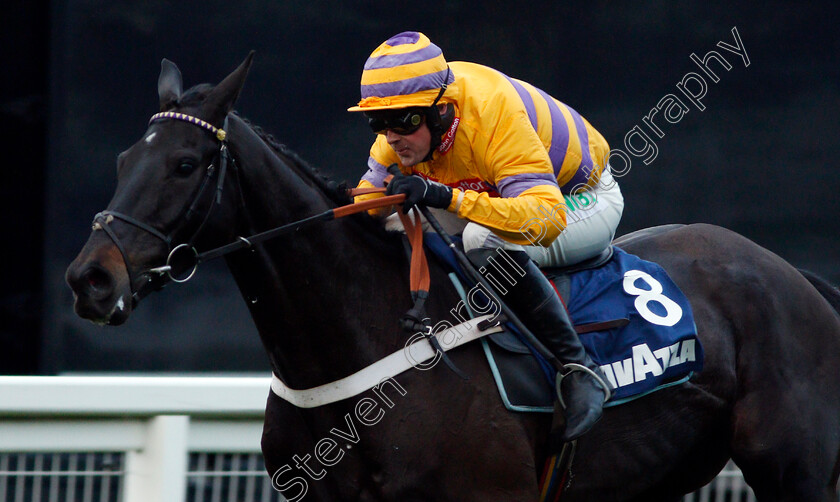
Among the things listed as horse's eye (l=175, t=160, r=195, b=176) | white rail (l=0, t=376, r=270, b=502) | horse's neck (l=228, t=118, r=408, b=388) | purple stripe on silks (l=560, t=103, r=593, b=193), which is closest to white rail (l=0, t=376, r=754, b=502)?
white rail (l=0, t=376, r=270, b=502)

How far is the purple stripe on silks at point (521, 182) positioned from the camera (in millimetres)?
3191

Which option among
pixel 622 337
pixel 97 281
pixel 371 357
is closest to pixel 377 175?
pixel 371 357

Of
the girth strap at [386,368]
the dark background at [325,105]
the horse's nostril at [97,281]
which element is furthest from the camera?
the dark background at [325,105]

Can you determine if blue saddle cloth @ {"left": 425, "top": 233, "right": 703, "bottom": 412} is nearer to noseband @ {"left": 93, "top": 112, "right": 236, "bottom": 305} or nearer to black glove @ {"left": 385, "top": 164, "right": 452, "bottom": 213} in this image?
black glove @ {"left": 385, "top": 164, "right": 452, "bottom": 213}

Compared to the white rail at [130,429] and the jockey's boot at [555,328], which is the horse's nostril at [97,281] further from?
the jockey's boot at [555,328]

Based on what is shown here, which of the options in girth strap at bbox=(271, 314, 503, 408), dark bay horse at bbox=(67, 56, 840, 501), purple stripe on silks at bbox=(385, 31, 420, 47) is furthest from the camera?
purple stripe on silks at bbox=(385, 31, 420, 47)

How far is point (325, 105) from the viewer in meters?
5.49

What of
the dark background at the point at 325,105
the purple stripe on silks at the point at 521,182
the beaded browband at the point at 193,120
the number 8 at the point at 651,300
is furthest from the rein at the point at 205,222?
the dark background at the point at 325,105

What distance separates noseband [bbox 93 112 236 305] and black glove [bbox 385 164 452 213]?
479 mm

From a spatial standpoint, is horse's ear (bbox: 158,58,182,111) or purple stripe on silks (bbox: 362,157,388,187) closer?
horse's ear (bbox: 158,58,182,111)

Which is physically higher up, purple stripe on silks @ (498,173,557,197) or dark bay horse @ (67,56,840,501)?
purple stripe on silks @ (498,173,557,197)

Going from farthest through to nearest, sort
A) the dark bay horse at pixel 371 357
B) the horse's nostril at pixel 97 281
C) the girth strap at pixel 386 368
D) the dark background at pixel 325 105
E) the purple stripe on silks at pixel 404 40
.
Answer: the dark background at pixel 325 105 < the purple stripe on silks at pixel 404 40 < the girth strap at pixel 386 368 < the dark bay horse at pixel 371 357 < the horse's nostril at pixel 97 281

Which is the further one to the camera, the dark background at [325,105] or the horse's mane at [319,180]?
the dark background at [325,105]

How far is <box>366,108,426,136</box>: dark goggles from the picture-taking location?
3.22 meters
